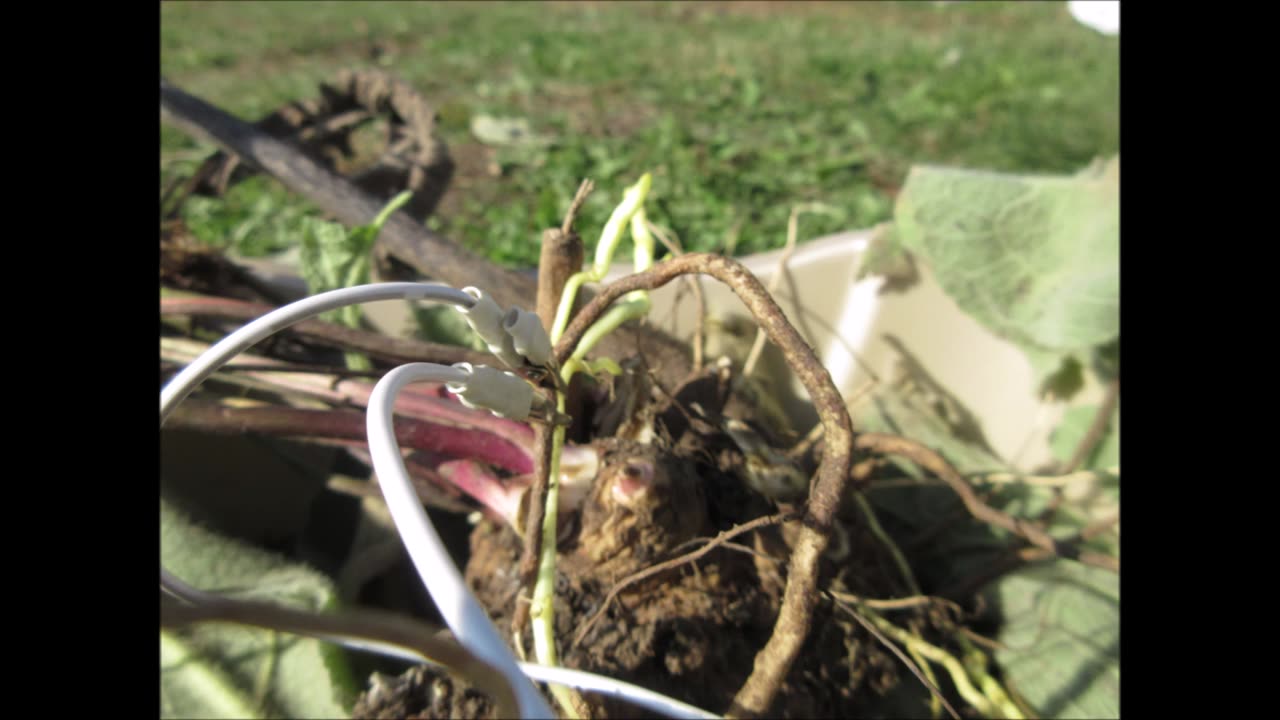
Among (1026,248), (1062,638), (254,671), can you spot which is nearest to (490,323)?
(254,671)

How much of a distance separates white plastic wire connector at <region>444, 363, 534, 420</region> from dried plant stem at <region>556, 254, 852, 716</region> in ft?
0.26

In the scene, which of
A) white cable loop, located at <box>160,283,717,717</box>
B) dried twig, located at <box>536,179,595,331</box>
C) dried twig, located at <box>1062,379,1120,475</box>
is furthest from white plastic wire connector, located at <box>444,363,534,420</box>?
dried twig, located at <box>1062,379,1120,475</box>

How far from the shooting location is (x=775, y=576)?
52cm

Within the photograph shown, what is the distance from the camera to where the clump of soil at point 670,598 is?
1.52ft

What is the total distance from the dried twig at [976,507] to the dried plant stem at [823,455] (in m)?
0.19

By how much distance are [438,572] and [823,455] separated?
0.20 m

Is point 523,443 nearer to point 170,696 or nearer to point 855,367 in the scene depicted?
point 170,696

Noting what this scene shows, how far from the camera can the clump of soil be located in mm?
464

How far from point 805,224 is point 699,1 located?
2.50 m

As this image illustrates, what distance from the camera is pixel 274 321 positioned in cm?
30

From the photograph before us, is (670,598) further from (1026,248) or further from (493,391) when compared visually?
(1026,248)

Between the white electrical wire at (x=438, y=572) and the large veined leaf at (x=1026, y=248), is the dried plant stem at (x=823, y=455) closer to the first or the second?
the white electrical wire at (x=438, y=572)

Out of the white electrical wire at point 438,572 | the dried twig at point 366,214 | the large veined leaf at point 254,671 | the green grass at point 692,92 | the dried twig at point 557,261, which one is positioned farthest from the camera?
the green grass at point 692,92

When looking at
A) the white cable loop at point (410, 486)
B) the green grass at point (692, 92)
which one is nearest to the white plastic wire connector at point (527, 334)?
the white cable loop at point (410, 486)
